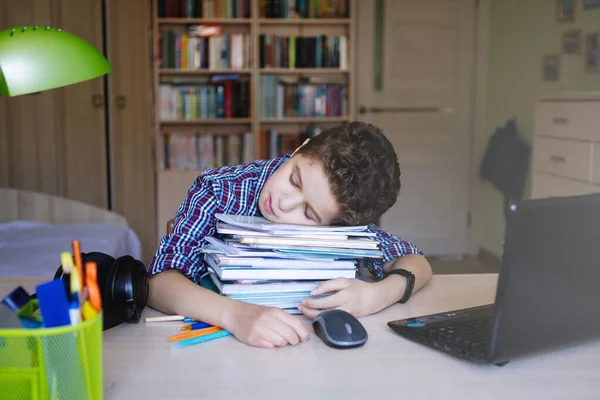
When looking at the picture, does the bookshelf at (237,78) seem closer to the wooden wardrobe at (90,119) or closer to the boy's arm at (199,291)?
the wooden wardrobe at (90,119)

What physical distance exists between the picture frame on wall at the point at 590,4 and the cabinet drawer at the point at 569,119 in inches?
27.0

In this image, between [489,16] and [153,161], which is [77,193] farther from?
[489,16]

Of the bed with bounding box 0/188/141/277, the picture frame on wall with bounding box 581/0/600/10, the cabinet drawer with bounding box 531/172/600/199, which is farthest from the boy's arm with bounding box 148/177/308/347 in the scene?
the picture frame on wall with bounding box 581/0/600/10

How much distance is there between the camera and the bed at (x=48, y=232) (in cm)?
258

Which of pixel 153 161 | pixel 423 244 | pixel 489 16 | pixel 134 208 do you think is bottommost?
pixel 423 244

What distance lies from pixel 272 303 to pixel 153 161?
358 centimetres

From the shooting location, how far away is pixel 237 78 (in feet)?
15.2

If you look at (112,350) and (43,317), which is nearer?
(43,317)

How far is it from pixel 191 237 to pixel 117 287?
255 millimetres

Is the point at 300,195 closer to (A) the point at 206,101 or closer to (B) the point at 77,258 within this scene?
(B) the point at 77,258

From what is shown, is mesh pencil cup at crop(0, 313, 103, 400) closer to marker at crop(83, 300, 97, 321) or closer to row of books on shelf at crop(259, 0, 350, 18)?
marker at crop(83, 300, 97, 321)

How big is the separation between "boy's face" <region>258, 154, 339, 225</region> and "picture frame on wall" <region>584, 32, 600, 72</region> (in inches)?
118

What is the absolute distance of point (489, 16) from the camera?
16.5ft

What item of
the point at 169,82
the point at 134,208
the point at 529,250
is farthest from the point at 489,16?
the point at 529,250
